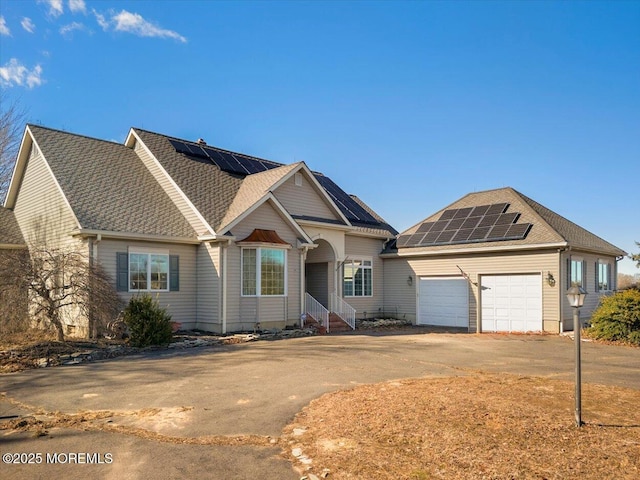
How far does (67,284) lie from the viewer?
1501 cm

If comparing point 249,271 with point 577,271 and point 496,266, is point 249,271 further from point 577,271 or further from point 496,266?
point 577,271

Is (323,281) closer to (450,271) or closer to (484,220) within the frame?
(450,271)

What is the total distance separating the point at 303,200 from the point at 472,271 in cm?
778

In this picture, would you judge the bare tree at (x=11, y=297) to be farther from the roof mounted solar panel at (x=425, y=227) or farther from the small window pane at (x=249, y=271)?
the roof mounted solar panel at (x=425, y=227)

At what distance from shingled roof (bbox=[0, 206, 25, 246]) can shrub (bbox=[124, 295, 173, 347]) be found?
7.21m

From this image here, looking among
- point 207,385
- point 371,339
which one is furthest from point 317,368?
point 371,339

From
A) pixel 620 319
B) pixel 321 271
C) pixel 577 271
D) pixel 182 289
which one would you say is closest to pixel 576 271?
pixel 577 271

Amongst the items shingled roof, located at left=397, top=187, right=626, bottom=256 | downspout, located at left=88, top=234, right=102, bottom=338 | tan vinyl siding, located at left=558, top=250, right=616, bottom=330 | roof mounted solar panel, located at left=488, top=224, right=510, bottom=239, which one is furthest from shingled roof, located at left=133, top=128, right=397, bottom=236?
tan vinyl siding, located at left=558, top=250, right=616, bottom=330

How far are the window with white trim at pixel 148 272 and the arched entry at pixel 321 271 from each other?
24.3 ft

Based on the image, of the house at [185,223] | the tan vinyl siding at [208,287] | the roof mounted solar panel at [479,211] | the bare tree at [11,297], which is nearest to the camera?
the bare tree at [11,297]

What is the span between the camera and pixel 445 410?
7312 millimetres

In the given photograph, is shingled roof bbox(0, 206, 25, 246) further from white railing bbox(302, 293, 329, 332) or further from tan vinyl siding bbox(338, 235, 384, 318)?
tan vinyl siding bbox(338, 235, 384, 318)

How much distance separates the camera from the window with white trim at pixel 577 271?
65.0 feet

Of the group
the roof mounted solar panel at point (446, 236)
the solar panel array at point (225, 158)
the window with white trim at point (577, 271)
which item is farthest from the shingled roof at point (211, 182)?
the window with white trim at point (577, 271)
